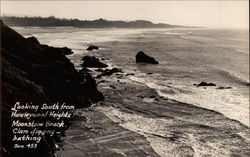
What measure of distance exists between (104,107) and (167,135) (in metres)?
6.05

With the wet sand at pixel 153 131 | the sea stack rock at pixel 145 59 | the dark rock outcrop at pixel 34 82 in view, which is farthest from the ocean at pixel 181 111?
the sea stack rock at pixel 145 59

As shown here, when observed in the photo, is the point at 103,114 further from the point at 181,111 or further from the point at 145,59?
the point at 145,59

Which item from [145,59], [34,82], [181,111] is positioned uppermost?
[34,82]

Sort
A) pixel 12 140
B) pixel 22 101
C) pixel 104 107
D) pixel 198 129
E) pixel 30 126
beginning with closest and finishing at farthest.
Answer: pixel 12 140 < pixel 30 126 < pixel 22 101 < pixel 198 129 < pixel 104 107

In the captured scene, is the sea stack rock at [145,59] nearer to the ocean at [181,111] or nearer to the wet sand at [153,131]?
the ocean at [181,111]

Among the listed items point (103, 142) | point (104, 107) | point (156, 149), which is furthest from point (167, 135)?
point (104, 107)

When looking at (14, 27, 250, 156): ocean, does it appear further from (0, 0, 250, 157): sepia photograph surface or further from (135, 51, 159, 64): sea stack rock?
(135, 51, 159, 64): sea stack rock

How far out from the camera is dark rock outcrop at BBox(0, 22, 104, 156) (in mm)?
13328

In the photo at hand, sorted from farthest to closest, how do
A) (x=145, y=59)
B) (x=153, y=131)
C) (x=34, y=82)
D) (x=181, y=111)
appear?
1. (x=145, y=59)
2. (x=181, y=111)
3. (x=34, y=82)
4. (x=153, y=131)

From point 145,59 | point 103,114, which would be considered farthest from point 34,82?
point 145,59

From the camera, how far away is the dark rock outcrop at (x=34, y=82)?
13.3 m

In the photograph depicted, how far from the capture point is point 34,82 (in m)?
19.5

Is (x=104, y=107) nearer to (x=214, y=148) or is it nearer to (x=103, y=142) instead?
(x=103, y=142)

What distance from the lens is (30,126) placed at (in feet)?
44.3
